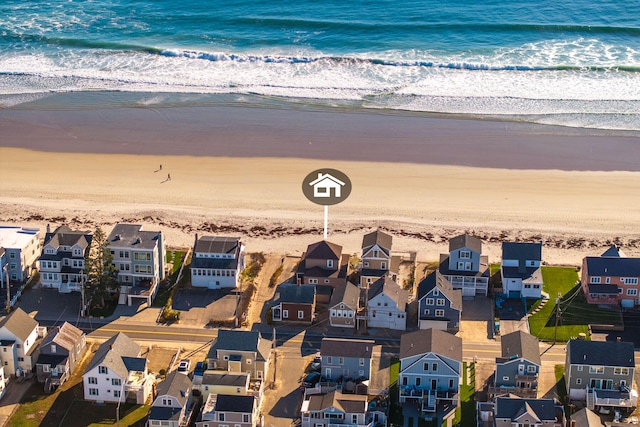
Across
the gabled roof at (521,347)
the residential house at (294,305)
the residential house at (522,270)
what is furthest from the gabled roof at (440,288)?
the residential house at (294,305)

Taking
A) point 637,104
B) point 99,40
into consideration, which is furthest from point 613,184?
point 99,40

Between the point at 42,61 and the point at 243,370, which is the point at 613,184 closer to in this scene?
the point at 243,370

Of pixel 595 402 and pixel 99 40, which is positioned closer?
pixel 595 402

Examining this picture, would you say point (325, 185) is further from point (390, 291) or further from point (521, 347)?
point (521, 347)

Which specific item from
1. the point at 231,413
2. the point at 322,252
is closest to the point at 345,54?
the point at 322,252

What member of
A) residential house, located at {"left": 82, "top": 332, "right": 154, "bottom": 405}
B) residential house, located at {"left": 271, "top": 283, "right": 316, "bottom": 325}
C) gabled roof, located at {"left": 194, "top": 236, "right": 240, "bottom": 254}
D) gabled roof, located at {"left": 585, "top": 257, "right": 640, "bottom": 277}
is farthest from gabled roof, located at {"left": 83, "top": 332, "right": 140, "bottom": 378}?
gabled roof, located at {"left": 585, "top": 257, "right": 640, "bottom": 277}
